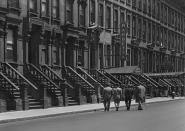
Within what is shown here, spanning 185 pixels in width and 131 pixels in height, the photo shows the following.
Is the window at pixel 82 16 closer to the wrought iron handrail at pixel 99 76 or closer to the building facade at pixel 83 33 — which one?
the building facade at pixel 83 33

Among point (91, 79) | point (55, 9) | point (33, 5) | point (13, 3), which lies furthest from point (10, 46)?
point (91, 79)

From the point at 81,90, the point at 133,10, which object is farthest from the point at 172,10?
the point at 81,90

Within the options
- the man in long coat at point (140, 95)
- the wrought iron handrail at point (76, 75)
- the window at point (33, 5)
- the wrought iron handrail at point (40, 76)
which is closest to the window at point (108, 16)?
the wrought iron handrail at point (76, 75)

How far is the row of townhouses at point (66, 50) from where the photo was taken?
2842 centimetres

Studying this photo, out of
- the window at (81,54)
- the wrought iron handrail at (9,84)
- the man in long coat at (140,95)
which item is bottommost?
the man in long coat at (140,95)

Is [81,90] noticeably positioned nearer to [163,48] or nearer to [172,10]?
[163,48]

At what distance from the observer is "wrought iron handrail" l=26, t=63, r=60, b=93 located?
30.8 m

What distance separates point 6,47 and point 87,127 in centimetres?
1349

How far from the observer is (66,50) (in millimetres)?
36469

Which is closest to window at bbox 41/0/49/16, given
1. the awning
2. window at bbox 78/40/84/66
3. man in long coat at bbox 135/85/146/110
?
window at bbox 78/40/84/66

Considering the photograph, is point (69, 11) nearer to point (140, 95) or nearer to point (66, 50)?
point (66, 50)

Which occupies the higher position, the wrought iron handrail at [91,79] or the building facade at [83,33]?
the building facade at [83,33]

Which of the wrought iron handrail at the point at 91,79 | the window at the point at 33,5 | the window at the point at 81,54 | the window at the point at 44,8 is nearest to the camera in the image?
the window at the point at 33,5

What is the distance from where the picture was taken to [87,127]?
1661 centimetres
